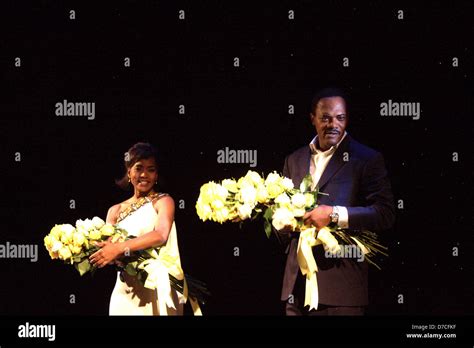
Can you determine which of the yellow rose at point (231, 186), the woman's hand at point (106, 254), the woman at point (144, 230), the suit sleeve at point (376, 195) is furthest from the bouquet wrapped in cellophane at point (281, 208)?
the woman's hand at point (106, 254)

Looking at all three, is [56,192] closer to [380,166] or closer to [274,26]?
[274,26]

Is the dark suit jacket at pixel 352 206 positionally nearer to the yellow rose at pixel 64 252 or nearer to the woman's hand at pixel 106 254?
the woman's hand at pixel 106 254

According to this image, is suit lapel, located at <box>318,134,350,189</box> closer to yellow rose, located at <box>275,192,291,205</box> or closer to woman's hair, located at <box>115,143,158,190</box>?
yellow rose, located at <box>275,192,291,205</box>

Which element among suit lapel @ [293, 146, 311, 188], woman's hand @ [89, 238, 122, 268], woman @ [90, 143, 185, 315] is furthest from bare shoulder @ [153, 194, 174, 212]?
suit lapel @ [293, 146, 311, 188]

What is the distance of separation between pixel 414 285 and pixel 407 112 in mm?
954

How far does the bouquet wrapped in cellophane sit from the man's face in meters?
0.24

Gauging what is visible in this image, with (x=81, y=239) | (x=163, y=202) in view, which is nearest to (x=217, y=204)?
(x=163, y=202)

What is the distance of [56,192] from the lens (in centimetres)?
488

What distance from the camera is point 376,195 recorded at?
3.87m

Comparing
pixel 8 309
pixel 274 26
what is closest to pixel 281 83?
pixel 274 26

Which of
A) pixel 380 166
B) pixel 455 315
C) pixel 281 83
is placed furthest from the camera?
pixel 281 83

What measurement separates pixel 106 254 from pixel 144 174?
1.63 ft

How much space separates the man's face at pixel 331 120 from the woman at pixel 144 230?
3.02 ft

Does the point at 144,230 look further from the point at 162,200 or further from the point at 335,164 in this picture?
the point at 335,164
